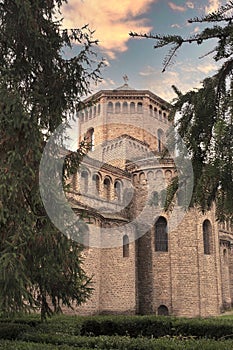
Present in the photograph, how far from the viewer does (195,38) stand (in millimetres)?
3615

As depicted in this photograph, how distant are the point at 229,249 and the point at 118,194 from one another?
9971mm

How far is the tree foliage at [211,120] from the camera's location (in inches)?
140

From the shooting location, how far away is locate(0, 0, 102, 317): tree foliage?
7574mm

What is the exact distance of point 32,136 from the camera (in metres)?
8.16

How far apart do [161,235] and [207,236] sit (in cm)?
289

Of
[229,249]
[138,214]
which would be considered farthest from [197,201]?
[229,249]

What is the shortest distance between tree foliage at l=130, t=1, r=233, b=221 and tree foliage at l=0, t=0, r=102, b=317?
13.3 ft

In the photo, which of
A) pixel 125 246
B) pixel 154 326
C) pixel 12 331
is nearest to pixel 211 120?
pixel 12 331

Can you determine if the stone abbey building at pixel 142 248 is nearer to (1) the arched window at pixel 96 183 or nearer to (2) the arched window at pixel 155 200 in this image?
(1) the arched window at pixel 96 183

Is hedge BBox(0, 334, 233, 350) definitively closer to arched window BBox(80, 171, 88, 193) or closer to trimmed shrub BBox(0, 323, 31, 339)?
trimmed shrub BBox(0, 323, 31, 339)

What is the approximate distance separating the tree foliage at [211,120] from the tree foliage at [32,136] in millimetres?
4042

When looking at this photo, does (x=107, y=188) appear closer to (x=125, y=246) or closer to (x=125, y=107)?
(x=125, y=246)

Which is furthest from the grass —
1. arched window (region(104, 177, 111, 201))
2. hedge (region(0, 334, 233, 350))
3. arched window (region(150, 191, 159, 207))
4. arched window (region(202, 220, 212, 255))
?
arched window (region(104, 177, 111, 201))

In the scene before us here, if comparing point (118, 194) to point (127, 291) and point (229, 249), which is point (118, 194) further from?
point (229, 249)
